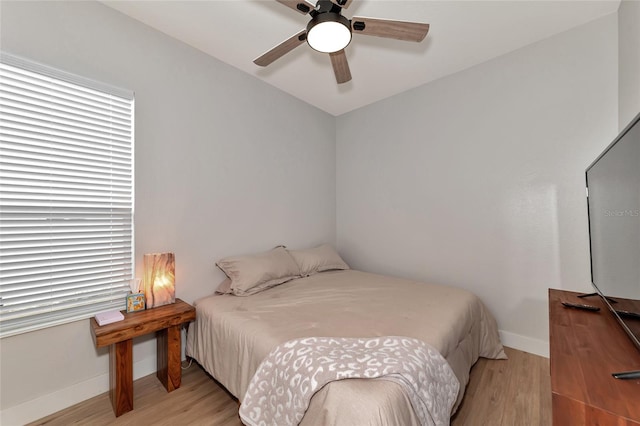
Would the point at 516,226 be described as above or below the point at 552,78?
below

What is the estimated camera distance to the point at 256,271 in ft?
7.98

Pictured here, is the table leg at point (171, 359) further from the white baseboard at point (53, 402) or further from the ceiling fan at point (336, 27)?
the ceiling fan at point (336, 27)

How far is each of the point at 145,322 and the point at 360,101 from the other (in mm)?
3149

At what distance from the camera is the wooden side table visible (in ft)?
5.45

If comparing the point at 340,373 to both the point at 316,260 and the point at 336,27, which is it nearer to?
the point at 336,27

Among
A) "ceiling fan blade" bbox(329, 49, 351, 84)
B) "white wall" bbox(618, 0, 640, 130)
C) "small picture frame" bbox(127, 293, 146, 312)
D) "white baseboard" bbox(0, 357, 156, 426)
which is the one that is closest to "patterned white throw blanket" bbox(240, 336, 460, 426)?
"small picture frame" bbox(127, 293, 146, 312)

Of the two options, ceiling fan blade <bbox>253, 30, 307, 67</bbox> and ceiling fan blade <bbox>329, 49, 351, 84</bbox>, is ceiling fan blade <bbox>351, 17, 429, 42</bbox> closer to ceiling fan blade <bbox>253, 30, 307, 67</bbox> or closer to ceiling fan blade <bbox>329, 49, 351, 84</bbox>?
ceiling fan blade <bbox>329, 49, 351, 84</bbox>

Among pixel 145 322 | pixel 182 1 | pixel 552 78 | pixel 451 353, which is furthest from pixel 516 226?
pixel 182 1

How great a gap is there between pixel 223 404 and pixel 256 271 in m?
0.98

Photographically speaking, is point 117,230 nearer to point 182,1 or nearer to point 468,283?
point 182,1

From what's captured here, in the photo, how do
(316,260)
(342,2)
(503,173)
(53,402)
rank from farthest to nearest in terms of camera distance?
(316,260) < (503,173) < (53,402) < (342,2)

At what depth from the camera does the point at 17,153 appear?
62.0 inches

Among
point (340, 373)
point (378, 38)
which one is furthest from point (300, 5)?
point (340, 373)

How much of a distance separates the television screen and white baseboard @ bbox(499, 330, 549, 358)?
1057mm
